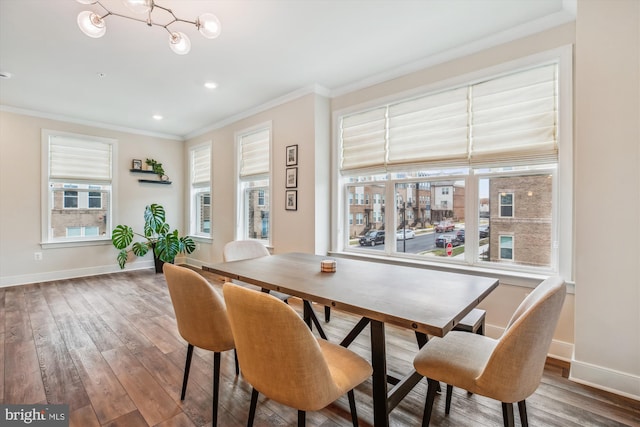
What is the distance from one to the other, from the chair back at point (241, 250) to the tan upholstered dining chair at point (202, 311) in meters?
1.08

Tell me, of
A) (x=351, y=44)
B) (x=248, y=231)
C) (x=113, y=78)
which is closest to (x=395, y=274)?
(x=351, y=44)

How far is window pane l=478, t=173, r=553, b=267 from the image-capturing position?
8.09 ft

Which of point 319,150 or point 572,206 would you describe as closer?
point 572,206

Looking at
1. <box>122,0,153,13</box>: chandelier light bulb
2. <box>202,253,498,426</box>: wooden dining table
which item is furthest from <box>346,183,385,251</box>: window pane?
<box>122,0,153,13</box>: chandelier light bulb

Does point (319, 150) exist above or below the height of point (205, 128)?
below

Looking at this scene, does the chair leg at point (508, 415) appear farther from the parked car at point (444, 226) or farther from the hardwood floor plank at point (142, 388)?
the parked car at point (444, 226)

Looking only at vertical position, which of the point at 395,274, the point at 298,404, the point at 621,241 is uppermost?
the point at 621,241

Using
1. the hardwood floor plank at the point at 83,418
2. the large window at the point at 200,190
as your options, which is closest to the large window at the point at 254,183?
the large window at the point at 200,190

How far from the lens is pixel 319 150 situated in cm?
373

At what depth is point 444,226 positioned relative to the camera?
9.96 feet

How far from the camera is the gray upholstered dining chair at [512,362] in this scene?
44.5 inches

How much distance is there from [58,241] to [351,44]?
5.40 metres

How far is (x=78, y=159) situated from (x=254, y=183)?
3047 mm

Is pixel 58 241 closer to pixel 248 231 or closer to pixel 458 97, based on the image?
pixel 248 231
